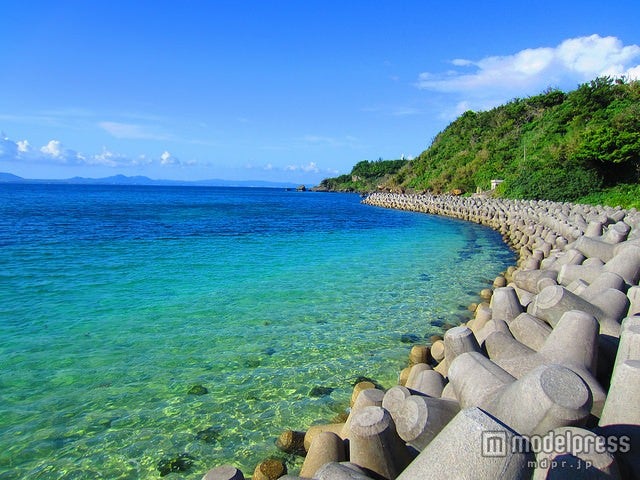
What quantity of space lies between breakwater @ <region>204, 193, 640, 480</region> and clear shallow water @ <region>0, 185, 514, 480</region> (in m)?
0.95

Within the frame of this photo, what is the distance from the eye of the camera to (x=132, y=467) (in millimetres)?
3979

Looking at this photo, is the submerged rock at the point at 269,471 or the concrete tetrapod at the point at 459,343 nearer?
the submerged rock at the point at 269,471

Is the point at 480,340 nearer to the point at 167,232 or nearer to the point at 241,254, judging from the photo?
the point at 241,254

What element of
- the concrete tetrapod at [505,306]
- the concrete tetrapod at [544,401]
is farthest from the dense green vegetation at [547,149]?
the concrete tetrapod at [544,401]

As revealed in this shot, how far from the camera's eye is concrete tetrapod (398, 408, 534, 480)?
6.70ft

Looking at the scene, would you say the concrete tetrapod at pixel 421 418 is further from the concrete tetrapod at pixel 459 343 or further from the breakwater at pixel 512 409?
the concrete tetrapod at pixel 459 343

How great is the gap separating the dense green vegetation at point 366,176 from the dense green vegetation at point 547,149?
28244mm

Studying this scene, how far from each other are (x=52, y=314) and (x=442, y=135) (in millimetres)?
65785

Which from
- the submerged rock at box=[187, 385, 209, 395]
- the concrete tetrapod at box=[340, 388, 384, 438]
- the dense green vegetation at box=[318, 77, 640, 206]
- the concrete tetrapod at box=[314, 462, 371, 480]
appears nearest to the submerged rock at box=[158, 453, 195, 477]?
the submerged rock at box=[187, 385, 209, 395]

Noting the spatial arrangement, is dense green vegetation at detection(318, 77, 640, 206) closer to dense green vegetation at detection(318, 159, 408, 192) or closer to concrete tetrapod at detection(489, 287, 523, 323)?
concrete tetrapod at detection(489, 287, 523, 323)

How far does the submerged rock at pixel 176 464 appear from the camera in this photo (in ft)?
12.9

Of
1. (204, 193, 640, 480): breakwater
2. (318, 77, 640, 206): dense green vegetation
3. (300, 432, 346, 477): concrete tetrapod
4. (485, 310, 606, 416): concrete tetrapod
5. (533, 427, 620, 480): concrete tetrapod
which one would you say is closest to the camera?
(204, 193, 640, 480): breakwater

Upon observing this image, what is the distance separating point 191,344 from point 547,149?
36162 mm

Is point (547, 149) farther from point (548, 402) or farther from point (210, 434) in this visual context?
point (548, 402)
